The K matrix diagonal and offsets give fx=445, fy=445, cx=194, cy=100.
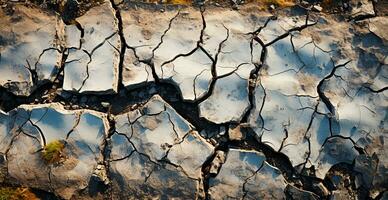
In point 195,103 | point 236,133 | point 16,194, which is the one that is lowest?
point 16,194

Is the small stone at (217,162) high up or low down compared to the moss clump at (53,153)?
down

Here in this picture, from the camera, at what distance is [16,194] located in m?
4.23

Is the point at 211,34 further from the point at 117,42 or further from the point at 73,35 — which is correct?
the point at 73,35

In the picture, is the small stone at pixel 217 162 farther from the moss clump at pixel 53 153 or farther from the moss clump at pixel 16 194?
the moss clump at pixel 16 194

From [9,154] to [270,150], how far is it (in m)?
2.54

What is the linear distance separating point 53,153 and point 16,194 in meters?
0.51

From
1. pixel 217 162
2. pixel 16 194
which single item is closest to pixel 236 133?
pixel 217 162

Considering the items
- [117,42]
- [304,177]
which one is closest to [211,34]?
[117,42]

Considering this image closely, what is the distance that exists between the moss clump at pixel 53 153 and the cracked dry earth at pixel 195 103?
5cm

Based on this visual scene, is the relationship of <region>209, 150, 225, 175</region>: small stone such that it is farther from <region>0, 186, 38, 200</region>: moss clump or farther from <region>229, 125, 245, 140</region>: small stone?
<region>0, 186, 38, 200</region>: moss clump

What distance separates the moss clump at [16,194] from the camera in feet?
13.8

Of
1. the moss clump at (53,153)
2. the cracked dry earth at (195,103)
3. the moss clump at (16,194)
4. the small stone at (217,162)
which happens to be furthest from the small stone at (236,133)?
the moss clump at (16,194)

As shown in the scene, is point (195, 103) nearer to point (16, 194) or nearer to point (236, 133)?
point (236, 133)

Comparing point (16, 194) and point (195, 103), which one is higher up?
point (195, 103)
